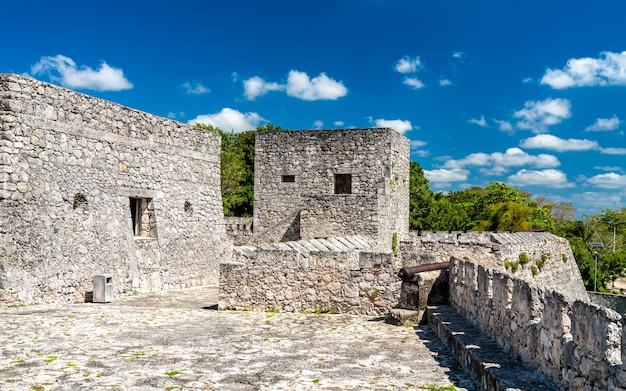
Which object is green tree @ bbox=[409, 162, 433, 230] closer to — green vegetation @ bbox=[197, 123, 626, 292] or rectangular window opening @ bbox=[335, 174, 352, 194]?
green vegetation @ bbox=[197, 123, 626, 292]

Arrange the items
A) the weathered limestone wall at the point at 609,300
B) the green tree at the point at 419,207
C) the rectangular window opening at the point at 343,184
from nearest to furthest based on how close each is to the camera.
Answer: the rectangular window opening at the point at 343,184 < the green tree at the point at 419,207 < the weathered limestone wall at the point at 609,300

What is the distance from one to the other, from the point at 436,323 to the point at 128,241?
7863mm

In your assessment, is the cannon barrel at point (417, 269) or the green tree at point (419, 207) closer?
the cannon barrel at point (417, 269)

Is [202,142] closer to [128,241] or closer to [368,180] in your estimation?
[128,241]

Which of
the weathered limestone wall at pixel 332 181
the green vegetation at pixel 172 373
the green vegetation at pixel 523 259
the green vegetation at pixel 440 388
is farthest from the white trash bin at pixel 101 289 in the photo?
the green vegetation at pixel 523 259

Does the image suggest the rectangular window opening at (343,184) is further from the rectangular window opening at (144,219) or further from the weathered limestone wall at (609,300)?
the weathered limestone wall at (609,300)

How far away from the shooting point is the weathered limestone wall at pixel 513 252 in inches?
696

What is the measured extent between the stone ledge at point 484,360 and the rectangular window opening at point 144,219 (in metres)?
8.38

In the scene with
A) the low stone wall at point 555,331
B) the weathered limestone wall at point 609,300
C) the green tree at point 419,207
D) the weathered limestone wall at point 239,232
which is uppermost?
the green tree at point 419,207

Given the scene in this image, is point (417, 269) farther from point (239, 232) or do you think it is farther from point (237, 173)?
point (237, 173)

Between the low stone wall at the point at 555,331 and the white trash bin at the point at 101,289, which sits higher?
the low stone wall at the point at 555,331

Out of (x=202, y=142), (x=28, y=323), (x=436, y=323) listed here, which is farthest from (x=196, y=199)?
(x=436, y=323)

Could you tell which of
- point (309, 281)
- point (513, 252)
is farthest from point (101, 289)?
point (513, 252)

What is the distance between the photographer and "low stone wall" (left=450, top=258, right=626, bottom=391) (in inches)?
148
